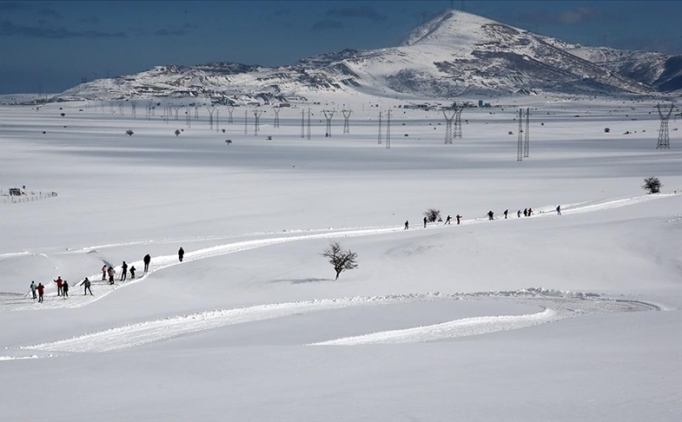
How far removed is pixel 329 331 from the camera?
1592 cm

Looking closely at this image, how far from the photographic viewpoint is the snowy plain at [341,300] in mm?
10211

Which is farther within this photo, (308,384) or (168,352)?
(168,352)

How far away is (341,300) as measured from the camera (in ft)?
68.0

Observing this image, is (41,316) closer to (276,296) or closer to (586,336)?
(276,296)

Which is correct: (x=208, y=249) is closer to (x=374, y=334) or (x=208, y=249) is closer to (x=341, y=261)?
(x=341, y=261)

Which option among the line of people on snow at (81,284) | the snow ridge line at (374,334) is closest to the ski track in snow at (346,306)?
the snow ridge line at (374,334)

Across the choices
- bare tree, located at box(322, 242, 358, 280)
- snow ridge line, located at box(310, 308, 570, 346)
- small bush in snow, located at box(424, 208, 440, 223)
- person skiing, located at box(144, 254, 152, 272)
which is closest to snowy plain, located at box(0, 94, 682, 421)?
snow ridge line, located at box(310, 308, 570, 346)

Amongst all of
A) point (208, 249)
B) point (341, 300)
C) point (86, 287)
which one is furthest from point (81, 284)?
point (341, 300)

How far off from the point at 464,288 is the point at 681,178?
39.1 meters

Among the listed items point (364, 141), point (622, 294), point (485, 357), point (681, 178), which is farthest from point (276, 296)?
point (364, 141)

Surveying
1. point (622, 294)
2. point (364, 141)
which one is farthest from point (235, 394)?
point (364, 141)

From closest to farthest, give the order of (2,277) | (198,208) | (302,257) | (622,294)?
(622,294)
(2,277)
(302,257)
(198,208)

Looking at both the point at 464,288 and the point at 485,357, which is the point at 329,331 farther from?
the point at 464,288

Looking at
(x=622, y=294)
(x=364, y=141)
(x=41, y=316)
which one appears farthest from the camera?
(x=364, y=141)
